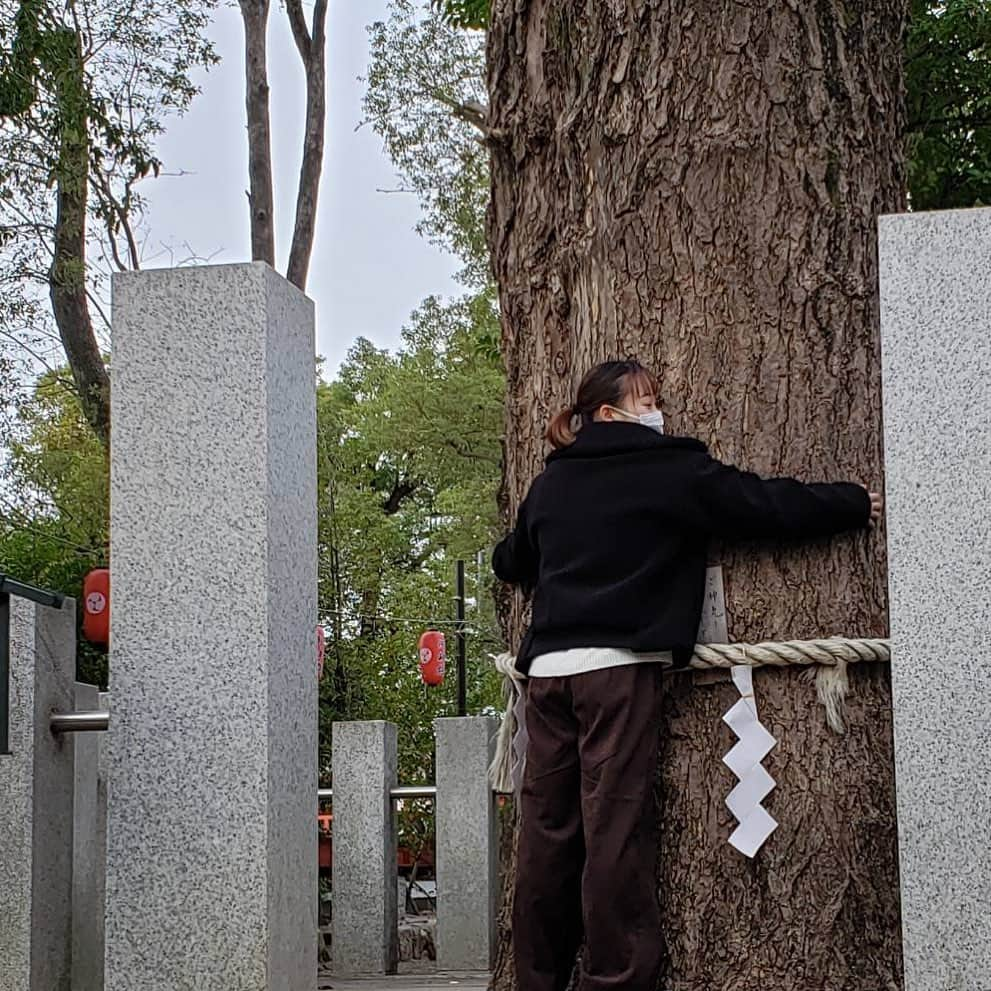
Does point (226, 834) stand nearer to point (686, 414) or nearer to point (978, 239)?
point (686, 414)

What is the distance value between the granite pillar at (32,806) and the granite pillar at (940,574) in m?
2.43

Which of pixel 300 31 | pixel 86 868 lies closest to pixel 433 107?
pixel 300 31

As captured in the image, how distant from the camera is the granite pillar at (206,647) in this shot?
154 inches

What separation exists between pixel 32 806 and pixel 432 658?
37.3 feet

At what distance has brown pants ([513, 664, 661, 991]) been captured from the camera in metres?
3.64

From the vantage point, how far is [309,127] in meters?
15.5

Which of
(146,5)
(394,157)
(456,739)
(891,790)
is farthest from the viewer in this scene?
(394,157)

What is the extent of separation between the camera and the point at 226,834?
392 cm

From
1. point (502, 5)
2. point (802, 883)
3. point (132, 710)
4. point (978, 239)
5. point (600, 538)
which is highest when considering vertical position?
point (502, 5)

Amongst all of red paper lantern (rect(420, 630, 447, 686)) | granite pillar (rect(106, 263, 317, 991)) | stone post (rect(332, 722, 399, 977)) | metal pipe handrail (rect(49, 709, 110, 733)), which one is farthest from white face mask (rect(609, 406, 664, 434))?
red paper lantern (rect(420, 630, 447, 686))

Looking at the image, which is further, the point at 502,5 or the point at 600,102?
the point at 502,5

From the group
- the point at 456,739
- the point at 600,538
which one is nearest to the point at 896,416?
the point at 600,538

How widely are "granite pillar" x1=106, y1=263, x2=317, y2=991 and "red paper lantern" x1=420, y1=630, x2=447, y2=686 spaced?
11.7 m

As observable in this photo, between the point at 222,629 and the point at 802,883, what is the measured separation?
140cm
